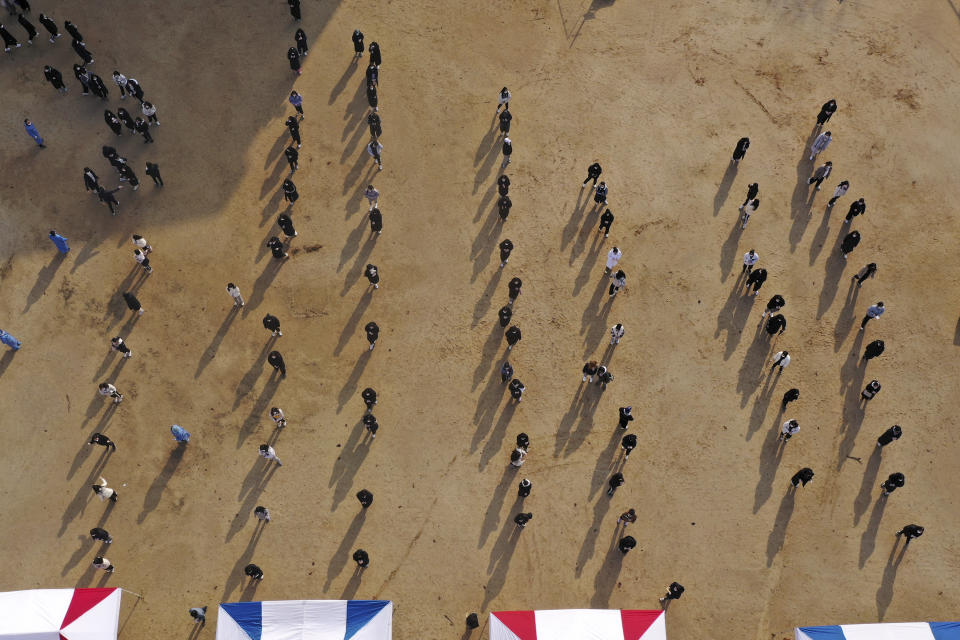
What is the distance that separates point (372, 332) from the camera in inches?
1008

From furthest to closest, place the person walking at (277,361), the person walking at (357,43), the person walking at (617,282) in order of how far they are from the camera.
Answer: the person walking at (357,43), the person walking at (617,282), the person walking at (277,361)

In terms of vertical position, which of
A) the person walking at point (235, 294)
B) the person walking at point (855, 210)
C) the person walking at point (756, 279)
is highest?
the person walking at point (855, 210)

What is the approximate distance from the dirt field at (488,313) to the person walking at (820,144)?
1.74 ft

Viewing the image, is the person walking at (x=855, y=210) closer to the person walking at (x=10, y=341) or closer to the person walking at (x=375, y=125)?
the person walking at (x=375, y=125)

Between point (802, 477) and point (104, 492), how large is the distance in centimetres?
2150

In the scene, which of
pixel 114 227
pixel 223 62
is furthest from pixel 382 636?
pixel 223 62

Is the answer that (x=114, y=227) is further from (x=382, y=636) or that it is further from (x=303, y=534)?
(x=382, y=636)

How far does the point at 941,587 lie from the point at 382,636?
1713 centimetres

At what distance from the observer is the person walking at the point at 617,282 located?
88.8 feet

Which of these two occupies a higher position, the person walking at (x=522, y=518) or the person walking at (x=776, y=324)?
the person walking at (x=776, y=324)

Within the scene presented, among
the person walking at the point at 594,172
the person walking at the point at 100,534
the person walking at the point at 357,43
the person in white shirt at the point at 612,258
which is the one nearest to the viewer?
the person walking at the point at 100,534

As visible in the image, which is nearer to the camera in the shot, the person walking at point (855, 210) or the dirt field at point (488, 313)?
the dirt field at point (488, 313)

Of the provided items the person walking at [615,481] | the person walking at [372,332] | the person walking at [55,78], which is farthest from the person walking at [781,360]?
the person walking at [55,78]

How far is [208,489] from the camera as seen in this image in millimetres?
23984
